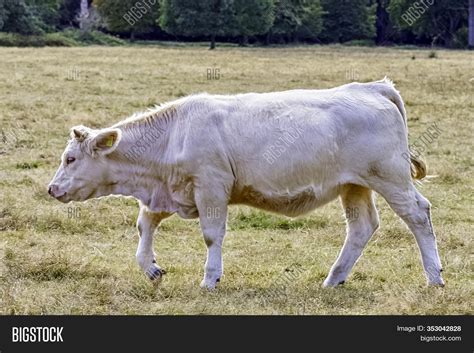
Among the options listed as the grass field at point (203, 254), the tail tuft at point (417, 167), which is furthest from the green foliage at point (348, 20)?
the tail tuft at point (417, 167)

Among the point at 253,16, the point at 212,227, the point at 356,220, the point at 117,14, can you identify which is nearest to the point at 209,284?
the point at 212,227

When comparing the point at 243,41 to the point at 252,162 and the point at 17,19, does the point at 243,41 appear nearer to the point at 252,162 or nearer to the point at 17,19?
the point at 17,19

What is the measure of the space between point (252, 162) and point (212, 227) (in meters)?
0.68

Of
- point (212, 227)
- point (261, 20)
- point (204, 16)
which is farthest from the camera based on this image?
point (261, 20)

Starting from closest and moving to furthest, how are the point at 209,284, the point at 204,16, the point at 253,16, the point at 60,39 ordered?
the point at 209,284
the point at 60,39
the point at 204,16
the point at 253,16

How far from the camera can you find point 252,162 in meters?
8.09

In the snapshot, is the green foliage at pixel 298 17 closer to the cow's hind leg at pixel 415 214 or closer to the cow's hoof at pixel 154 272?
the cow's hind leg at pixel 415 214

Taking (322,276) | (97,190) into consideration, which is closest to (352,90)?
(322,276)

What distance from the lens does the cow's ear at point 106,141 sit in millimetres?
8281

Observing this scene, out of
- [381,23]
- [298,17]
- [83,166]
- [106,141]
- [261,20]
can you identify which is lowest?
[381,23]

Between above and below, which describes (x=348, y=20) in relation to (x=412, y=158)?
below

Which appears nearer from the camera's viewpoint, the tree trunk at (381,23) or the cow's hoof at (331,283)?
the cow's hoof at (331,283)

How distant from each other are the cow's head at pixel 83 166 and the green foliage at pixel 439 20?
239ft

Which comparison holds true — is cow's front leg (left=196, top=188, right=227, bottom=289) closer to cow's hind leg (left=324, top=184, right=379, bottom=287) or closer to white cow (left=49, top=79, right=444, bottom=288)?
white cow (left=49, top=79, right=444, bottom=288)
